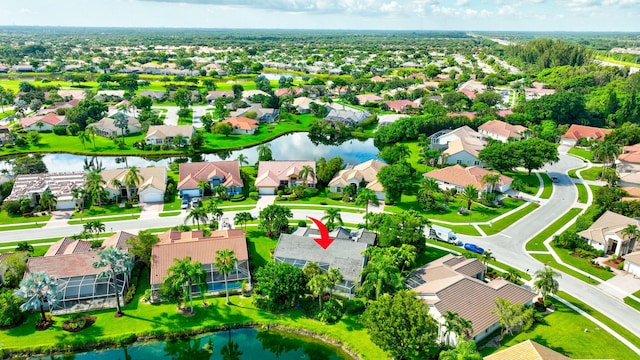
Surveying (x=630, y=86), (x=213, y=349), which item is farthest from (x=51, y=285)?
(x=630, y=86)

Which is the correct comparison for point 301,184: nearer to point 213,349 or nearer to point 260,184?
point 260,184

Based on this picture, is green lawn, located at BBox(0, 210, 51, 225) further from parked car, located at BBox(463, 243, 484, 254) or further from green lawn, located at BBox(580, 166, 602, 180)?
green lawn, located at BBox(580, 166, 602, 180)

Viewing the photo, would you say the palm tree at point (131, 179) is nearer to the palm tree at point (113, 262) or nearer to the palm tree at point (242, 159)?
the palm tree at point (242, 159)

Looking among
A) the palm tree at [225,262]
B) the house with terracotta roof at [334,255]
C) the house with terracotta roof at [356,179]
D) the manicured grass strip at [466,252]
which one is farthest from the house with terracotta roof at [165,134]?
the manicured grass strip at [466,252]

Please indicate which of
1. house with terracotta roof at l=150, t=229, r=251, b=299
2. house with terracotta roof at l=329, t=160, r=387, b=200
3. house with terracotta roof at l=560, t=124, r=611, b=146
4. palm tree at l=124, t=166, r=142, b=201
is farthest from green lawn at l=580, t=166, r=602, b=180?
palm tree at l=124, t=166, r=142, b=201

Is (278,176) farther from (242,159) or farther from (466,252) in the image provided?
(466,252)

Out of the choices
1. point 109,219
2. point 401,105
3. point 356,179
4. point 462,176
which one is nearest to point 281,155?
point 356,179
